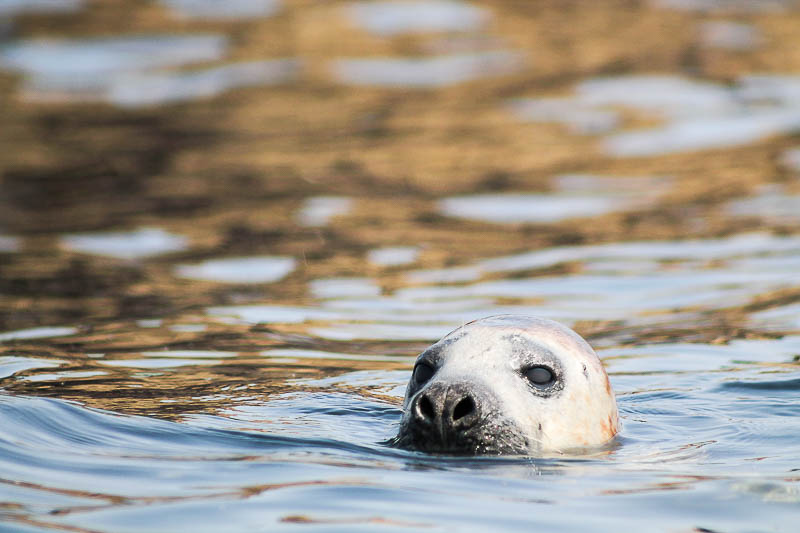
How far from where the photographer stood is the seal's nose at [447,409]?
5215 mm

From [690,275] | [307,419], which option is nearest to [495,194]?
[690,275]

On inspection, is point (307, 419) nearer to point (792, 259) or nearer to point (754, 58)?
point (792, 259)

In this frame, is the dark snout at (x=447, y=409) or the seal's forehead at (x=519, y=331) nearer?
the dark snout at (x=447, y=409)

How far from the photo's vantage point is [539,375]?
5582 millimetres

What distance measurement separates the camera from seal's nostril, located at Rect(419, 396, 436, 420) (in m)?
5.25

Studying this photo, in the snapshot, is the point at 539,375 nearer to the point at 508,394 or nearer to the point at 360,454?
the point at 508,394

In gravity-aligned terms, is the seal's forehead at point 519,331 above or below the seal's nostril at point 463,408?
above

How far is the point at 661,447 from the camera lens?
5.94m

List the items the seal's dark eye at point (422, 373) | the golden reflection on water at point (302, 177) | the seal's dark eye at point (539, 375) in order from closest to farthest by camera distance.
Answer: the seal's dark eye at point (539, 375) → the seal's dark eye at point (422, 373) → the golden reflection on water at point (302, 177)

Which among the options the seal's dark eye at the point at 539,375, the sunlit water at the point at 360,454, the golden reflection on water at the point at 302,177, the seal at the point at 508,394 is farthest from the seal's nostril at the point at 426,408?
the golden reflection on water at the point at 302,177

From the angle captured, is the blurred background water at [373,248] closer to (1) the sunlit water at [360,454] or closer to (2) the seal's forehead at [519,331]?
(1) the sunlit water at [360,454]

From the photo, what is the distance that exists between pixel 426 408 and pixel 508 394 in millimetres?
361

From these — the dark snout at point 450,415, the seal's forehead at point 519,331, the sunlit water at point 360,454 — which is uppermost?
the seal's forehead at point 519,331

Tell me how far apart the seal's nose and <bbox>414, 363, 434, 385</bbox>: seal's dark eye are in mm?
370
